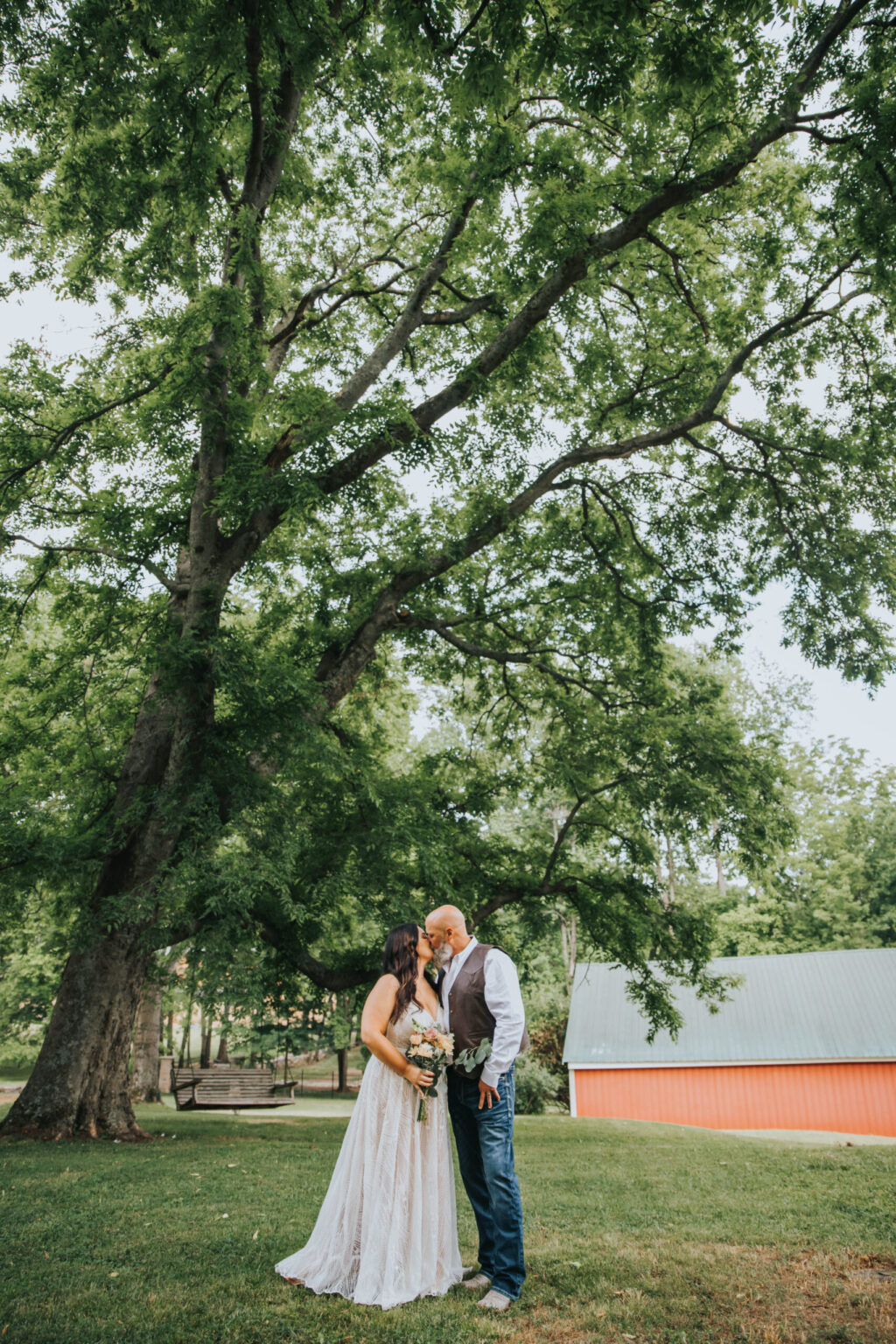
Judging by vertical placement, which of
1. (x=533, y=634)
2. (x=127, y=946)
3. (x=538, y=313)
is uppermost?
(x=538, y=313)

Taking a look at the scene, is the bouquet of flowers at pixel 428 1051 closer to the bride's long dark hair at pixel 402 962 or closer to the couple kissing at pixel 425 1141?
the couple kissing at pixel 425 1141

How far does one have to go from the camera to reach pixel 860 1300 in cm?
405

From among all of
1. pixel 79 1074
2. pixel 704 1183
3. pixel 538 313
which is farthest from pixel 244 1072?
pixel 538 313

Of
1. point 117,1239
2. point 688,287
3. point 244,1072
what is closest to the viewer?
point 117,1239

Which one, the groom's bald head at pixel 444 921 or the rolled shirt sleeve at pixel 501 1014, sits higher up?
the groom's bald head at pixel 444 921

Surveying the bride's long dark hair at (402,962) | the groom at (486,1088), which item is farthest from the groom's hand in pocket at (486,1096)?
the bride's long dark hair at (402,962)

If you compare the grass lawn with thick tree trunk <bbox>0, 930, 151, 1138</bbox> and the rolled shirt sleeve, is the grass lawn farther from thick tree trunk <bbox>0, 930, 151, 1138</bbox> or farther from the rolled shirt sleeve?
the rolled shirt sleeve

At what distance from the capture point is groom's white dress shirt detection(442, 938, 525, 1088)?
4.34 m

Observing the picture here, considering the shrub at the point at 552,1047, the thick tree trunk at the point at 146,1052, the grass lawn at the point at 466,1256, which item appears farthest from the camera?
the shrub at the point at 552,1047

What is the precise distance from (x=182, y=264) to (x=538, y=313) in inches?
184

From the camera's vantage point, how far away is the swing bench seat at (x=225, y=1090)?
19812 millimetres

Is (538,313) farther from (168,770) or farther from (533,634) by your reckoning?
(168,770)

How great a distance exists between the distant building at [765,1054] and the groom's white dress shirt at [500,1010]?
20189 mm

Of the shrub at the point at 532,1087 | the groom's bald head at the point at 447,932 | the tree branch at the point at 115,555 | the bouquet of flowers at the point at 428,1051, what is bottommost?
the shrub at the point at 532,1087
